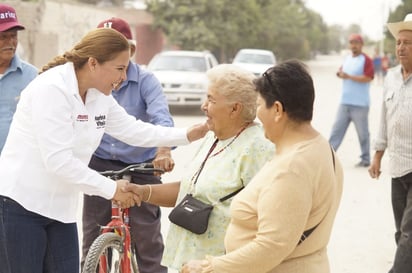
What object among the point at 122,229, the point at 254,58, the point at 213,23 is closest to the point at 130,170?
the point at 122,229

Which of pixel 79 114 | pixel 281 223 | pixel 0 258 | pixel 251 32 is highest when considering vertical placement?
pixel 79 114

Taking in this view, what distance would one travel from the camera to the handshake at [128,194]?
3621mm

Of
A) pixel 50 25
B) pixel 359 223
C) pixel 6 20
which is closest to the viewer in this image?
pixel 6 20

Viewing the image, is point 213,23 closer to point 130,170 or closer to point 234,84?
point 130,170

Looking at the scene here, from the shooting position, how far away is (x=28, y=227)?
3.49 meters

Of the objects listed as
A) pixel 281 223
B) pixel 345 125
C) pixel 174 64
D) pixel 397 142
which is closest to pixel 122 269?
pixel 281 223

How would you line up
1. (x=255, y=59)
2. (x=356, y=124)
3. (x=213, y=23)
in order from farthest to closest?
1. (x=213, y=23)
2. (x=255, y=59)
3. (x=356, y=124)

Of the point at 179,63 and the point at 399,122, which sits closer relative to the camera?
the point at 399,122

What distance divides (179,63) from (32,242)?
15.5m

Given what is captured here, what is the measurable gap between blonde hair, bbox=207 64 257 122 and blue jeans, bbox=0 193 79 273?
1.05 m

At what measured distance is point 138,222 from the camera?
15.8ft

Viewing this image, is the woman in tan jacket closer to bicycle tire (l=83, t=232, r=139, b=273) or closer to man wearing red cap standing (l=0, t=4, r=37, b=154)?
bicycle tire (l=83, t=232, r=139, b=273)

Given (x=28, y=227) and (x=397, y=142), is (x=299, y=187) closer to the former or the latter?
(x=28, y=227)

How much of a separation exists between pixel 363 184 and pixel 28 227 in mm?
6705
